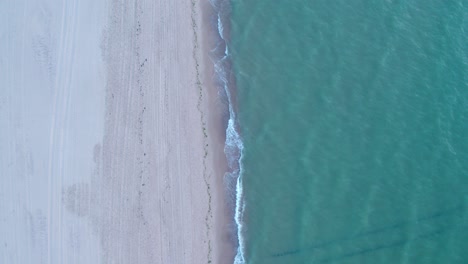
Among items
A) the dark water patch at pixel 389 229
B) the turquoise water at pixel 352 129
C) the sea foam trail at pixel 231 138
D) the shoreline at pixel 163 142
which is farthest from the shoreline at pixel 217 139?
the dark water patch at pixel 389 229

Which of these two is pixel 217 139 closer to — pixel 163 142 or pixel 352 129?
pixel 163 142

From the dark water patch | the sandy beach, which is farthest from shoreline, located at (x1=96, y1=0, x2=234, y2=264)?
the dark water patch

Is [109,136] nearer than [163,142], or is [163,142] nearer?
[109,136]

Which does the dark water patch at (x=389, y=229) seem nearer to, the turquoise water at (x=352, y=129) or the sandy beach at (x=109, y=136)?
the turquoise water at (x=352, y=129)

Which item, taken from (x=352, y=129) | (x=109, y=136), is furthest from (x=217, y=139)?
(x=352, y=129)

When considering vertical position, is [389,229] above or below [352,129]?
below

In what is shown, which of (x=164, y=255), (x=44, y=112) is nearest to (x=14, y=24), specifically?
(x=44, y=112)

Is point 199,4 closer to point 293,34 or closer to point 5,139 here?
point 293,34
